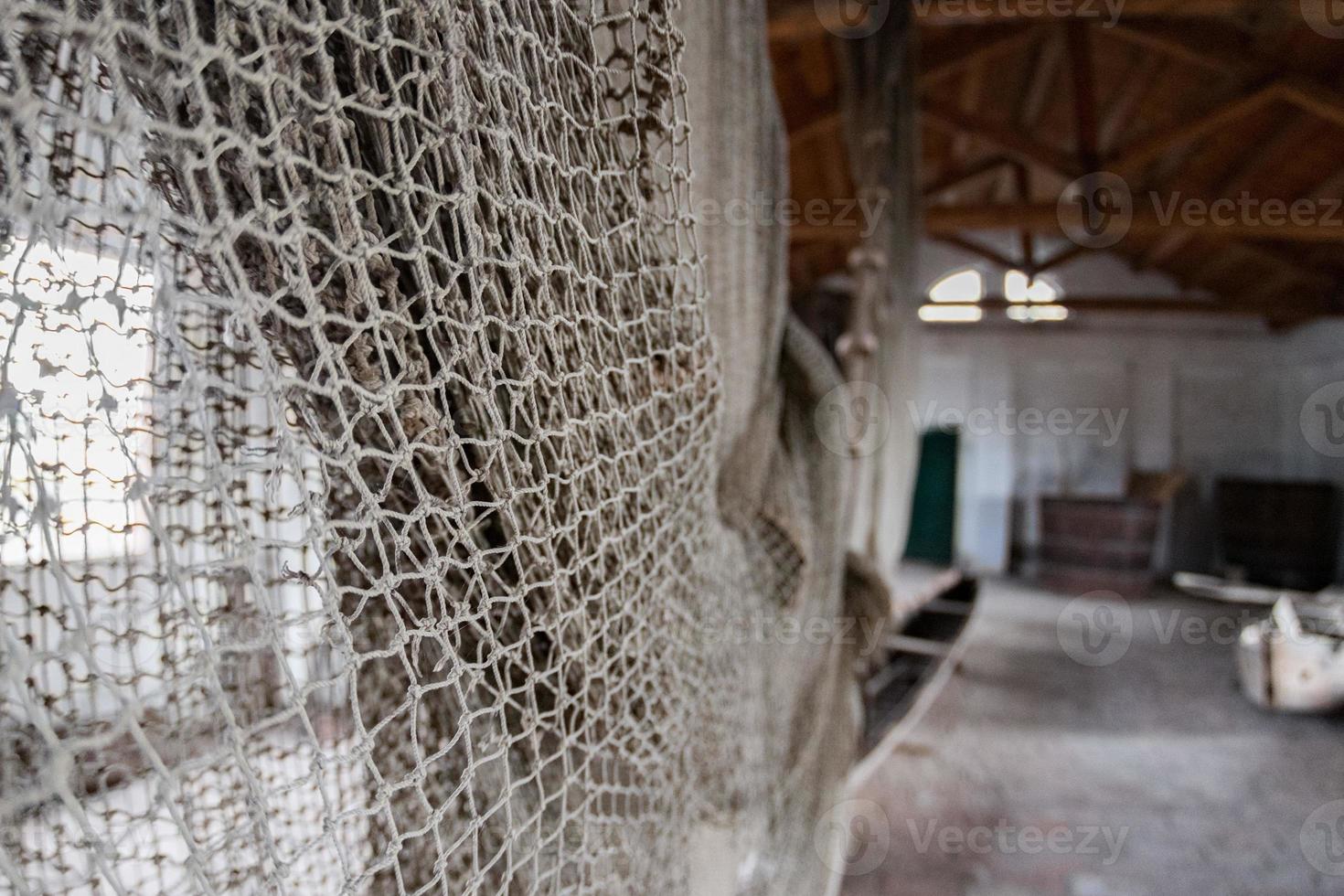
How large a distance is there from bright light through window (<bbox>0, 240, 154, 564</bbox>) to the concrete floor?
7.80 ft

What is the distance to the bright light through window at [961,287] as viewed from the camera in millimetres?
8289

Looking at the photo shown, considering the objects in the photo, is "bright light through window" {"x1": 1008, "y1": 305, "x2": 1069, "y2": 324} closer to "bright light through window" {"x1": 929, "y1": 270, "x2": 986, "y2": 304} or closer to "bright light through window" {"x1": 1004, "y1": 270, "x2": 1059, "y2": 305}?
"bright light through window" {"x1": 1004, "y1": 270, "x2": 1059, "y2": 305}

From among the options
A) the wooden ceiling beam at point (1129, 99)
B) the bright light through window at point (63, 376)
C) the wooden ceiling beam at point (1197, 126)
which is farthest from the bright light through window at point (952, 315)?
the bright light through window at point (63, 376)

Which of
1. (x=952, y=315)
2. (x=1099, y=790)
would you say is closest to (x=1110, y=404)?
(x=952, y=315)

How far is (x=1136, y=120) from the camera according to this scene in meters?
5.25

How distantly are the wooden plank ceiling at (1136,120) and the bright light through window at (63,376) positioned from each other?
2.56 metres

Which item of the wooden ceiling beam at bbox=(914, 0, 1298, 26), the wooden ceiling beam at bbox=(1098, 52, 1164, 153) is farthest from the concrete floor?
the wooden ceiling beam at bbox=(1098, 52, 1164, 153)

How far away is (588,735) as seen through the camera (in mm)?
646

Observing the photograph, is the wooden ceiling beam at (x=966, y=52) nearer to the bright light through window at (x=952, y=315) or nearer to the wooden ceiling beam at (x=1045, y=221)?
the wooden ceiling beam at (x=1045, y=221)

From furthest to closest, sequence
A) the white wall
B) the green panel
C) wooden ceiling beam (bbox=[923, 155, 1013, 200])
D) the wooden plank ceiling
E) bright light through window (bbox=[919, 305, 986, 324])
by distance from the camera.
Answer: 1. the green panel
2. bright light through window (bbox=[919, 305, 986, 324])
3. the white wall
4. wooden ceiling beam (bbox=[923, 155, 1013, 200])
5. the wooden plank ceiling

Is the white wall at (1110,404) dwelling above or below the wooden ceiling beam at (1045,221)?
below

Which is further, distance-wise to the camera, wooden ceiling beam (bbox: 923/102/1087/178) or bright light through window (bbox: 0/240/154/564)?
wooden ceiling beam (bbox: 923/102/1087/178)

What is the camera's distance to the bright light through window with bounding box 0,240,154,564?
36cm

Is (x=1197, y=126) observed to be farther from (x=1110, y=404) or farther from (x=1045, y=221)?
(x=1110, y=404)
